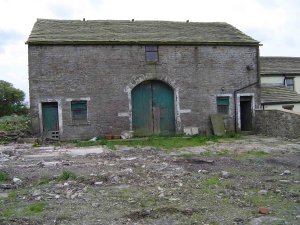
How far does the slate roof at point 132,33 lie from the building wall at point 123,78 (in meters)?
0.42

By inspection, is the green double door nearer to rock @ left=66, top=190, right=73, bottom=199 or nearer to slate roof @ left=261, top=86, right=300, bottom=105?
slate roof @ left=261, top=86, right=300, bottom=105

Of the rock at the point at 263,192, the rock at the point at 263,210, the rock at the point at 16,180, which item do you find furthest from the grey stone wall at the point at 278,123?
the rock at the point at 16,180

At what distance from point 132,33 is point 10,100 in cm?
2286

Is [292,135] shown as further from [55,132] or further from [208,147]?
[55,132]

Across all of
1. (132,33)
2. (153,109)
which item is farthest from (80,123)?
(132,33)

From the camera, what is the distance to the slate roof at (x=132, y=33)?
20.9 metres

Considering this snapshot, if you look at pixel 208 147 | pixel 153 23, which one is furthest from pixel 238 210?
pixel 153 23

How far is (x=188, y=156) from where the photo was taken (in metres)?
13.6

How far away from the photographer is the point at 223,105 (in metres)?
22.8

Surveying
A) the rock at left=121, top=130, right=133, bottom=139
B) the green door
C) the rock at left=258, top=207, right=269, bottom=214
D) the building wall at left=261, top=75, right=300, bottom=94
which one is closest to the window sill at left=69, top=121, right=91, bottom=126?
Answer: the green door

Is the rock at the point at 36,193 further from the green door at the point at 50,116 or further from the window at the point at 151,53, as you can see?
the window at the point at 151,53

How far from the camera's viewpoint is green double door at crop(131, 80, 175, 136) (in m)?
21.8

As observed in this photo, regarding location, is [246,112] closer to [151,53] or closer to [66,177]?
[151,53]

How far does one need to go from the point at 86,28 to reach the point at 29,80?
4984 millimetres
